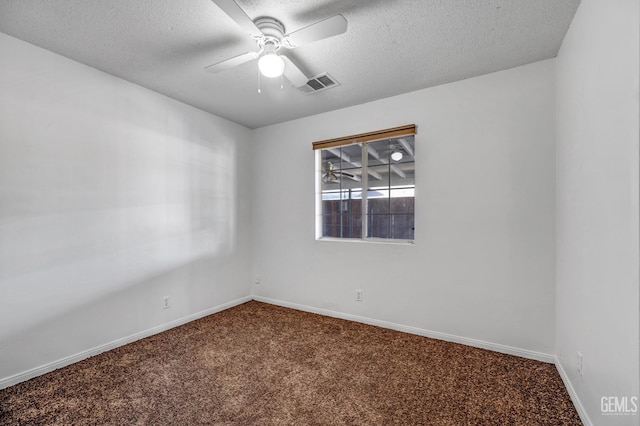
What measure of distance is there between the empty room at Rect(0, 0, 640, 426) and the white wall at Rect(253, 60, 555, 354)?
2 centimetres

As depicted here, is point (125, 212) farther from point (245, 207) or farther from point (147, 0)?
point (147, 0)

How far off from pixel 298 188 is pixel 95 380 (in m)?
2.65

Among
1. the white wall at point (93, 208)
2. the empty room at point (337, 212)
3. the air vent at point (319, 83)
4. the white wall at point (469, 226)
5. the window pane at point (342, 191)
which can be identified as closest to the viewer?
the empty room at point (337, 212)

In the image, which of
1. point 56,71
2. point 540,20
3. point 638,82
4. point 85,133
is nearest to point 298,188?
point 85,133

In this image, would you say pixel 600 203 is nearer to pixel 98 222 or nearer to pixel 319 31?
pixel 319 31

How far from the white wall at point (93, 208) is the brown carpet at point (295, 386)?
1.29 feet

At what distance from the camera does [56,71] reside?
7.33 ft

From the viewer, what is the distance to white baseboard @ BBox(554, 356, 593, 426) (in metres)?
1.56

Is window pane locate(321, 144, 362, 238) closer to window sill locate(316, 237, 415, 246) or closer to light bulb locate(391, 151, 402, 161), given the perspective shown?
window sill locate(316, 237, 415, 246)

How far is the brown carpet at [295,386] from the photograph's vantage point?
168 centimetres

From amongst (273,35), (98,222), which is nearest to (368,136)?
(273,35)

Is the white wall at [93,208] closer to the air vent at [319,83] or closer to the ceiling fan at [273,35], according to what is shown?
the ceiling fan at [273,35]

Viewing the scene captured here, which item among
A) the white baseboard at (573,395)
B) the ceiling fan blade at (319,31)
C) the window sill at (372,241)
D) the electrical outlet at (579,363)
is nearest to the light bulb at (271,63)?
the ceiling fan blade at (319,31)

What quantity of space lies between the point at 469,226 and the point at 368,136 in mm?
1414
